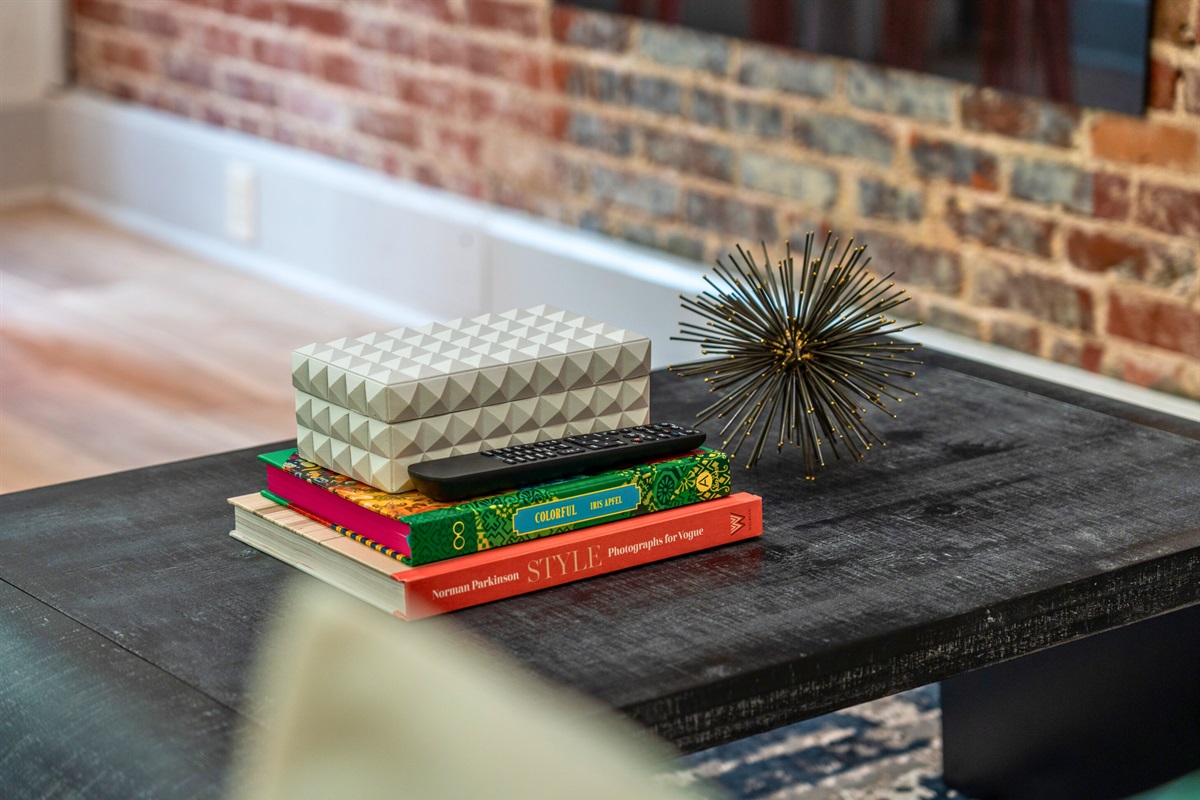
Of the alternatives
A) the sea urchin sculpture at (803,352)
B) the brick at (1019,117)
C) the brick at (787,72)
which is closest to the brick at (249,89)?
the brick at (787,72)

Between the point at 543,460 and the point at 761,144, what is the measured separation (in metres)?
1.77

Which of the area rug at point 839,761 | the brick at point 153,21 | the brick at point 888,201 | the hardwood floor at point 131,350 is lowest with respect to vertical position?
the area rug at point 839,761

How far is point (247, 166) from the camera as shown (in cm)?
411

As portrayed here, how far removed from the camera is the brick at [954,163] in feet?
8.53

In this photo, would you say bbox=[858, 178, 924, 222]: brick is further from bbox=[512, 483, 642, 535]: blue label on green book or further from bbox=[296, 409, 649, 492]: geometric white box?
bbox=[512, 483, 642, 535]: blue label on green book

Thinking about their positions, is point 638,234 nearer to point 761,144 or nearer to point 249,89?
point 761,144

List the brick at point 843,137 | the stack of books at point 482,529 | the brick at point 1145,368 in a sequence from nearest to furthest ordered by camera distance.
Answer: the stack of books at point 482,529, the brick at point 1145,368, the brick at point 843,137

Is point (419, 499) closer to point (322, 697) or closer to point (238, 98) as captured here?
point (322, 697)

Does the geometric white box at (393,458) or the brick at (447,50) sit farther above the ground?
the brick at (447,50)

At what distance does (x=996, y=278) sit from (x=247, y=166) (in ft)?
6.96

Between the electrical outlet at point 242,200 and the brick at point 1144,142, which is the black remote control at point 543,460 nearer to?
the brick at point 1144,142

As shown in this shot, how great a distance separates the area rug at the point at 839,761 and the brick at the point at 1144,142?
84 cm

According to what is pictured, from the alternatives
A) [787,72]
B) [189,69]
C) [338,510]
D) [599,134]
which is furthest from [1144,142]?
[189,69]

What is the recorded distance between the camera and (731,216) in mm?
3059
